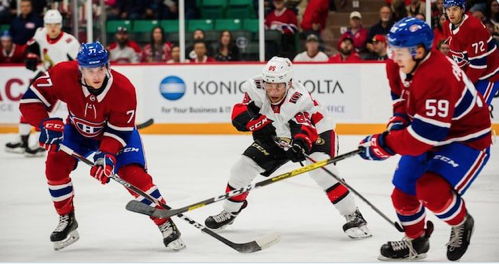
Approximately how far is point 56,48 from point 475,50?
364cm

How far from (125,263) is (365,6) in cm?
560

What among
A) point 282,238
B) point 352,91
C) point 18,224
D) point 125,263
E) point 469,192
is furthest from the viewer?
point 352,91

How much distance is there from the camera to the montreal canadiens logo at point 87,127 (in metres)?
4.23

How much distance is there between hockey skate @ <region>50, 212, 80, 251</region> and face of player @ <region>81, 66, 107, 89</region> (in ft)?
2.19

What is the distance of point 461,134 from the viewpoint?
3.61m

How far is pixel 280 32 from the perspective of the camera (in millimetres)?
9188

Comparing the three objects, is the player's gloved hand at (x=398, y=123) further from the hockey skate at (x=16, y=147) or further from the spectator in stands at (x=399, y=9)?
the spectator in stands at (x=399, y=9)

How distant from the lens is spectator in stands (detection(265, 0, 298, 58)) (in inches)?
361

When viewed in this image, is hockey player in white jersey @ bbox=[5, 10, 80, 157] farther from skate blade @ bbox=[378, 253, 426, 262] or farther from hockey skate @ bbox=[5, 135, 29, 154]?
skate blade @ bbox=[378, 253, 426, 262]

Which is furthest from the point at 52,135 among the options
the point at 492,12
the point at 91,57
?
the point at 492,12

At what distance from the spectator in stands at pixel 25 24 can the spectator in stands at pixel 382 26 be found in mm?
3480

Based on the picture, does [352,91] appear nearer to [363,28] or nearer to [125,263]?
[363,28]

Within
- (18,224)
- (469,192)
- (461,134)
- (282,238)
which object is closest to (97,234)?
(18,224)

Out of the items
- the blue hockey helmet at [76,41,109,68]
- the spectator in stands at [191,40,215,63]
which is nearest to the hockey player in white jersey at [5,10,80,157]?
the spectator in stands at [191,40,215,63]
